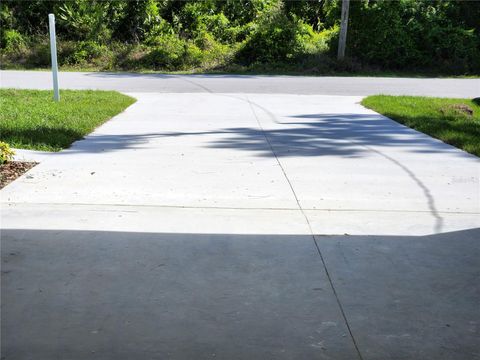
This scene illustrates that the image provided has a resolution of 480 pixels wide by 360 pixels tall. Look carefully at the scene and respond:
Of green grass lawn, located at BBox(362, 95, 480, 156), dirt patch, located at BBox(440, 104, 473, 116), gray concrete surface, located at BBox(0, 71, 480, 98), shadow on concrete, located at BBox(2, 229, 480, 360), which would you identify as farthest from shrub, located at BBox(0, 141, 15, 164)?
gray concrete surface, located at BBox(0, 71, 480, 98)

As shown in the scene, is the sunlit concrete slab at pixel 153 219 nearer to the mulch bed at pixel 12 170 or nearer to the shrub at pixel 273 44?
the mulch bed at pixel 12 170

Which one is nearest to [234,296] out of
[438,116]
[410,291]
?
[410,291]

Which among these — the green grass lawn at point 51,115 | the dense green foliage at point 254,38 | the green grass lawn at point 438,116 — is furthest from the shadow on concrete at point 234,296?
the dense green foliage at point 254,38

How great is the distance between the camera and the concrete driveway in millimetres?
3471

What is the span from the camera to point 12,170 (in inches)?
288

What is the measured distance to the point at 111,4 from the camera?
101 ft

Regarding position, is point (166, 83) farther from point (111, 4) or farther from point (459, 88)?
point (111, 4)

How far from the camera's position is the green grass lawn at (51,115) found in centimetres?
925

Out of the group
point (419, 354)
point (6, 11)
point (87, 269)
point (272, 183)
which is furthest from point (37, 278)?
point (6, 11)

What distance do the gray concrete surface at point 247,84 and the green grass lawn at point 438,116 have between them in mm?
3159

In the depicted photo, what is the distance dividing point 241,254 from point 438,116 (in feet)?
30.0

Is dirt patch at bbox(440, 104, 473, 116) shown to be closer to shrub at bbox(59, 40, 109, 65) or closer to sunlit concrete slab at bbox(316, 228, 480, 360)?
sunlit concrete slab at bbox(316, 228, 480, 360)

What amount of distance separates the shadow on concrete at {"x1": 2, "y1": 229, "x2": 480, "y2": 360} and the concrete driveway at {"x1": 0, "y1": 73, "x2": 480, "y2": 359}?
0.04 feet

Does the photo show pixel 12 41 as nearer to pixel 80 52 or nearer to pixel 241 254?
pixel 80 52
